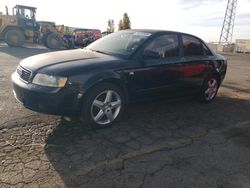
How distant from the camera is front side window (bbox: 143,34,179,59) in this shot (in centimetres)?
495

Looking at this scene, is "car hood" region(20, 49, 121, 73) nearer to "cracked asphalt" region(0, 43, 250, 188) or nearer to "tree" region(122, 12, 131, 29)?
"cracked asphalt" region(0, 43, 250, 188)

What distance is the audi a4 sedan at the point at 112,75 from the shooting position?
3977 mm

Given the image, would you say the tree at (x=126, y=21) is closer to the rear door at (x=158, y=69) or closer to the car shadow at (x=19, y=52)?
the car shadow at (x=19, y=52)

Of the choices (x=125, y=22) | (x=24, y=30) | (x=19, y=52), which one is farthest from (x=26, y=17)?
(x=125, y=22)

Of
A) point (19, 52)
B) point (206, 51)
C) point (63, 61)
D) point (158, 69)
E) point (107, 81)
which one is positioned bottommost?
point (19, 52)

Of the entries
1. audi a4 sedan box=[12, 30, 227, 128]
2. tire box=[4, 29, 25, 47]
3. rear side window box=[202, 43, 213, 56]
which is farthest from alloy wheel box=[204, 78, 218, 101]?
tire box=[4, 29, 25, 47]

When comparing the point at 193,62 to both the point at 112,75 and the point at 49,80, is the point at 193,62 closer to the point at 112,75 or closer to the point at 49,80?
the point at 112,75

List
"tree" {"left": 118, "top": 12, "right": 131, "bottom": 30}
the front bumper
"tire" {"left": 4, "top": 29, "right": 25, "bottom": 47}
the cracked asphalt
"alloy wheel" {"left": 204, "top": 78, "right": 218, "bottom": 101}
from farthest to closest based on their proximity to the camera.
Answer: "tree" {"left": 118, "top": 12, "right": 131, "bottom": 30}
"tire" {"left": 4, "top": 29, "right": 25, "bottom": 47}
"alloy wheel" {"left": 204, "top": 78, "right": 218, "bottom": 101}
the front bumper
the cracked asphalt

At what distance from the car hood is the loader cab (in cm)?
1649

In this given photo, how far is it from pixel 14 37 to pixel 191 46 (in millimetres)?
16417

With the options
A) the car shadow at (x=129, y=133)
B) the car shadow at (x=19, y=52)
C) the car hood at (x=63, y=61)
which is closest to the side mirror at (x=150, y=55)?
the car hood at (x=63, y=61)

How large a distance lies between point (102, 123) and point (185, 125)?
149 cm

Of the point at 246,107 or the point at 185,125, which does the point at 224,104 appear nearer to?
the point at 246,107

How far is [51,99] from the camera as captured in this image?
3912mm
